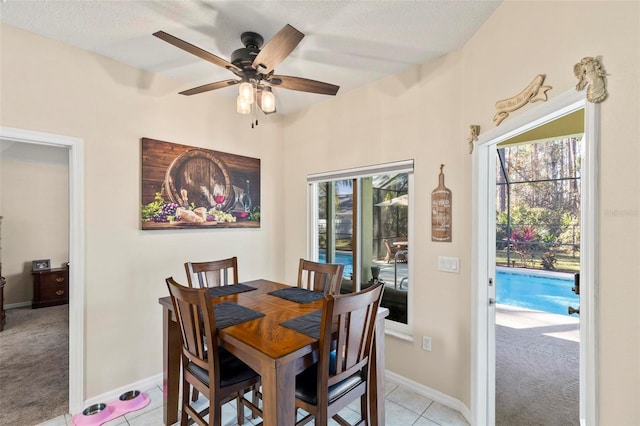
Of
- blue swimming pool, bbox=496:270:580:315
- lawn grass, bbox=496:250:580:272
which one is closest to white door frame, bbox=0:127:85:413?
blue swimming pool, bbox=496:270:580:315

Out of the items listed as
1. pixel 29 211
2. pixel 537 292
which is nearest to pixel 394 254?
pixel 537 292

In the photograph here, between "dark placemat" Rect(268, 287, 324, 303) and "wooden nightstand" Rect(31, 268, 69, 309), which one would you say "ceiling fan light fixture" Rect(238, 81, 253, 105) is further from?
"wooden nightstand" Rect(31, 268, 69, 309)

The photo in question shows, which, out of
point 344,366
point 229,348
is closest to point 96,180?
point 229,348

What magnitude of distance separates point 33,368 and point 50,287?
262 cm

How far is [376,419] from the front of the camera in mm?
Result: 1867

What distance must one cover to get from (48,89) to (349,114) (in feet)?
8.20

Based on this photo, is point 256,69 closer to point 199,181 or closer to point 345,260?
point 199,181

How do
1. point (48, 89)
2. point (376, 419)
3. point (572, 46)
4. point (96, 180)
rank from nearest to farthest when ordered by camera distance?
point (572, 46)
point (376, 419)
point (48, 89)
point (96, 180)

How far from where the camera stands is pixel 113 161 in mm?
2463

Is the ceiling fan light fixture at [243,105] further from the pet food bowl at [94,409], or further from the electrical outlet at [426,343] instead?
the pet food bowl at [94,409]

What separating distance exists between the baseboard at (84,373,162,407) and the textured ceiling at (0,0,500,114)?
275 centimetres

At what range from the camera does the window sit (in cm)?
284

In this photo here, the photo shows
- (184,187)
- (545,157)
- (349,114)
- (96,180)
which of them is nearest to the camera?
(96,180)

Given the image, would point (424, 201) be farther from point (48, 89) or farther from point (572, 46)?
point (48, 89)
